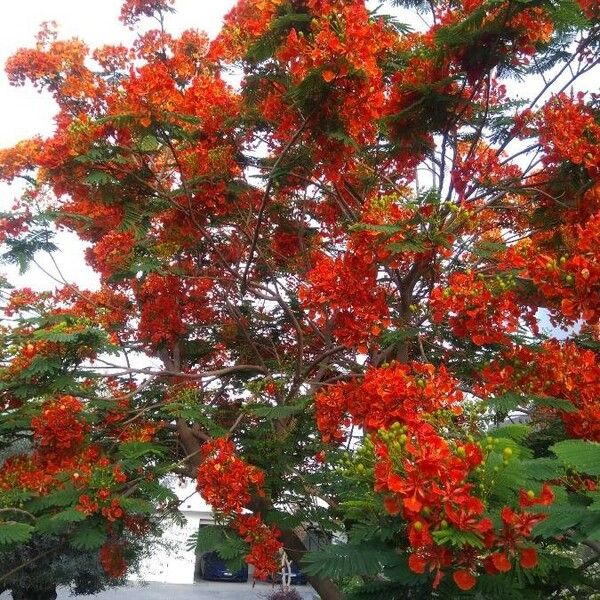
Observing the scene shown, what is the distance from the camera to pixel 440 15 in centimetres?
505

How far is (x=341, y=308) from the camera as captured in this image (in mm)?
4109

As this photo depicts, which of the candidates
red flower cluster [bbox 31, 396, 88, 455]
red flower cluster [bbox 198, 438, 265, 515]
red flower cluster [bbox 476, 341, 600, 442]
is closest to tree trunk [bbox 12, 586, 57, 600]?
red flower cluster [bbox 31, 396, 88, 455]

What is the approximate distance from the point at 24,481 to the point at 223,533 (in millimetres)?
1525

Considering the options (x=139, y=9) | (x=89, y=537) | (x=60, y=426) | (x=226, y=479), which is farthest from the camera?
(x=139, y=9)

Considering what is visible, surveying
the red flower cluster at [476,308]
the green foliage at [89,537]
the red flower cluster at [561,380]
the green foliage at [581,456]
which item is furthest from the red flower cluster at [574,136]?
the green foliage at [89,537]

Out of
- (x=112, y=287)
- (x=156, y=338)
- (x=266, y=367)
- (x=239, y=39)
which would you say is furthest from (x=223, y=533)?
(x=239, y=39)

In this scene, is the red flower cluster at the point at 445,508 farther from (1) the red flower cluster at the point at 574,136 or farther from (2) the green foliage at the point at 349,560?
(1) the red flower cluster at the point at 574,136

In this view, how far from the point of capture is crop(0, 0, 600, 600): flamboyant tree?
2475 millimetres

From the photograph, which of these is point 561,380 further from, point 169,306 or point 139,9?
point 139,9

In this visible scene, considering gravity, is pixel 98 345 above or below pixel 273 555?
above

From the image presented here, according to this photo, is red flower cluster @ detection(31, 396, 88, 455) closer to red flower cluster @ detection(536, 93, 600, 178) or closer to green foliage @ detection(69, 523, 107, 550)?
green foliage @ detection(69, 523, 107, 550)

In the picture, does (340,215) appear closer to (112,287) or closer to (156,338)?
(156,338)

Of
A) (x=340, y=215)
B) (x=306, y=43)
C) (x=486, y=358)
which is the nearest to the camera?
(x=306, y=43)

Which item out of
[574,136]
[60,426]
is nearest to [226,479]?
[60,426]
